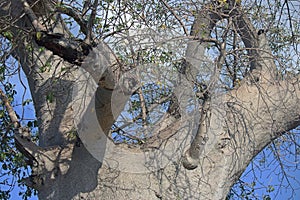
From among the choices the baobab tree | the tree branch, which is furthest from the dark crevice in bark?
the tree branch

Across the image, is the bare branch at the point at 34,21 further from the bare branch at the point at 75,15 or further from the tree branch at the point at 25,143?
the tree branch at the point at 25,143

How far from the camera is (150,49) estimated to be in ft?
9.61

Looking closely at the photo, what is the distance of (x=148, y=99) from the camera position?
3430mm

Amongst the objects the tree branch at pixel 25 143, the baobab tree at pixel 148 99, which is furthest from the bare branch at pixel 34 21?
the tree branch at pixel 25 143

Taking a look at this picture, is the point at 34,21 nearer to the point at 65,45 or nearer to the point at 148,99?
the point at 65,45

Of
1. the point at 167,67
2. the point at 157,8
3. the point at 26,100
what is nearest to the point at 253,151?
the point at 167,67

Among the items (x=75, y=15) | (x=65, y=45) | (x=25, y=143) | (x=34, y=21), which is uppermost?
(x=75, y=15)

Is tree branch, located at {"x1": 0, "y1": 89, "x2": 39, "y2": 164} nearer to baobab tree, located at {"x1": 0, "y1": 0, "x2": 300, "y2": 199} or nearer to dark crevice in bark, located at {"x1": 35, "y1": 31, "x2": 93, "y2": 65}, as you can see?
baobab tree, located at {"x1": 0, "y1": 0, "x2": 300, "y2": 199}

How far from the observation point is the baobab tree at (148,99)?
2914 millimetres

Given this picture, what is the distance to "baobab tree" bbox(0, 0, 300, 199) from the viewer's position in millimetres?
2914

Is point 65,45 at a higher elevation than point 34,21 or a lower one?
lower

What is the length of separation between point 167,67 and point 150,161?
0.59m

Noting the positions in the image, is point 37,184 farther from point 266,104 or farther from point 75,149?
point 266,104

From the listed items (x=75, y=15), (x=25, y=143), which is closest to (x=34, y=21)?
(x=75, y=15)
